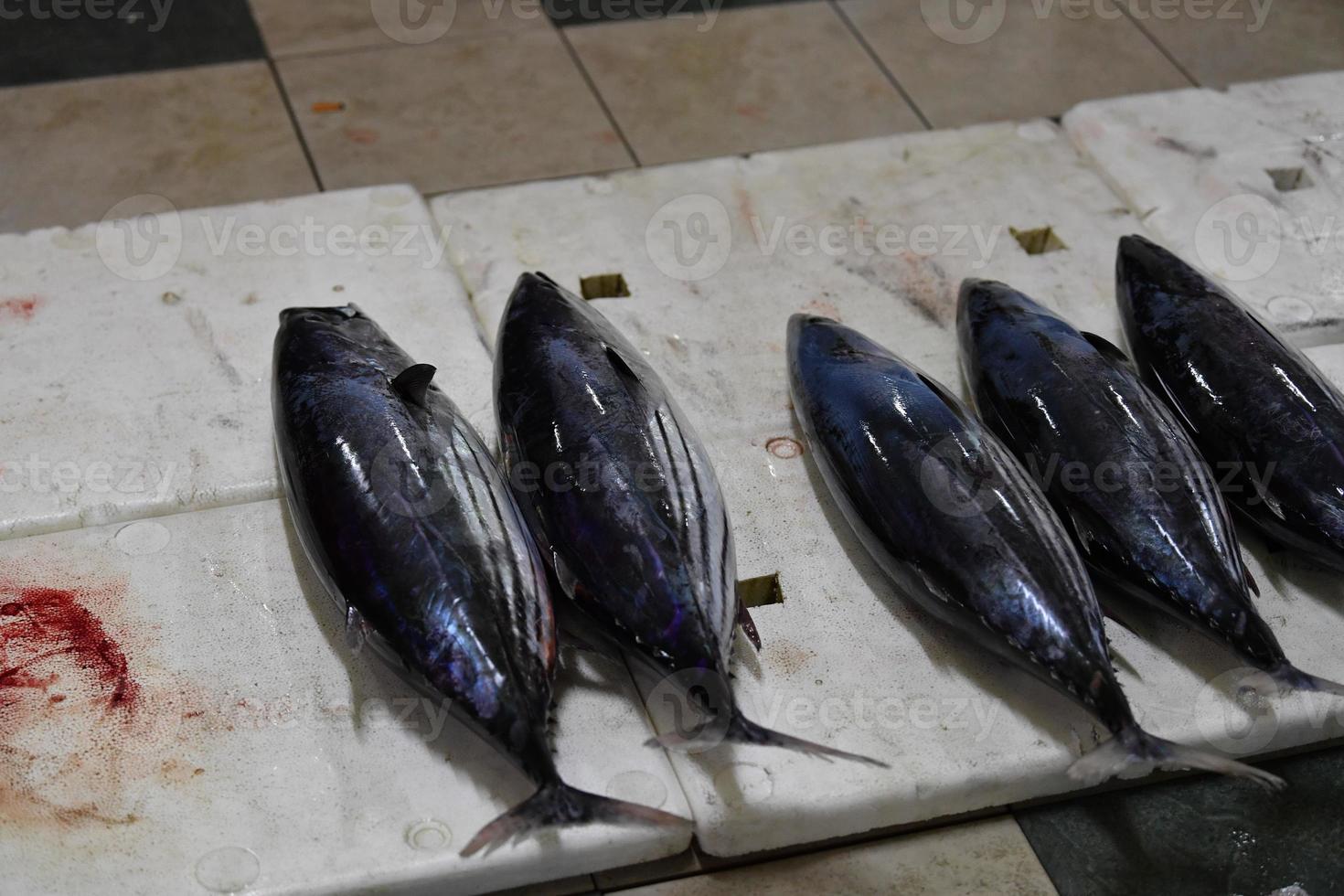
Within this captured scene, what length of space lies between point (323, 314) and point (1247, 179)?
1892 millimetres

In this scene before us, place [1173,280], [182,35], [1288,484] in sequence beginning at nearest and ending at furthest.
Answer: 1. [1288,484]
2. [1173,280]
3. [182,35]

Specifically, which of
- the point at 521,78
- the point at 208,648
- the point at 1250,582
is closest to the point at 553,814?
the point at 208,648

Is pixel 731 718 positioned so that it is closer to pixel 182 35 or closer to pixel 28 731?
pixel 28 731

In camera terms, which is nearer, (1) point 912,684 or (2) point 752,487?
(1) point 912,684

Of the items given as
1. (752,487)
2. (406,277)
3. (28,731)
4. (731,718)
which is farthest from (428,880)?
(406,277)

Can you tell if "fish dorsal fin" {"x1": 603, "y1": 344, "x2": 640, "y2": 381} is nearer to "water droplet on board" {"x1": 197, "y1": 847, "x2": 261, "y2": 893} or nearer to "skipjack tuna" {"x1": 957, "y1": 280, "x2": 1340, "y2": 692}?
"skipjack tuna" {"x1": 957, "y1": 280, "x2": 1340, "y2": 692}

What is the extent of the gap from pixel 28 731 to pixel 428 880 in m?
0.57

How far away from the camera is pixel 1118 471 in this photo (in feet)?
6.09

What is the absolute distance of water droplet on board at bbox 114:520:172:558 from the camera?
1.97 m

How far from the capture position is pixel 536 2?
12.8 feet

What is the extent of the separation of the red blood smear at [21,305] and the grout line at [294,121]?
35.2 inches

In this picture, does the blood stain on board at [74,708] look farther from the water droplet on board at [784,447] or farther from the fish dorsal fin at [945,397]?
the fish dorsal fin at [945,397]

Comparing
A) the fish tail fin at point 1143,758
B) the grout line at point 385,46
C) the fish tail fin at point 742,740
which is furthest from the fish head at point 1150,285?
the grout line at point 385,46

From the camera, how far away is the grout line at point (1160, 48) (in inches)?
147
